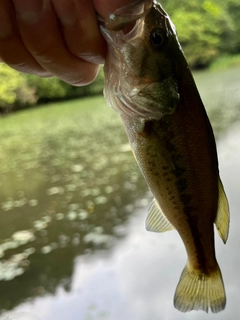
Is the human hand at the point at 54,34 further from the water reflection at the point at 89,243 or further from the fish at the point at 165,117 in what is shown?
the water reflection at the point at 89,243

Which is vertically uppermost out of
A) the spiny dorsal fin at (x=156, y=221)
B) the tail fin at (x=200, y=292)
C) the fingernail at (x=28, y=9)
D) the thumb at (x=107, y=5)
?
the thumb at (x=107, y=5)

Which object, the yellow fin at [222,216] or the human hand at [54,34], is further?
the yellow fin at [222,216]

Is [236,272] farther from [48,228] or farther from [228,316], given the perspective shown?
[48,228]

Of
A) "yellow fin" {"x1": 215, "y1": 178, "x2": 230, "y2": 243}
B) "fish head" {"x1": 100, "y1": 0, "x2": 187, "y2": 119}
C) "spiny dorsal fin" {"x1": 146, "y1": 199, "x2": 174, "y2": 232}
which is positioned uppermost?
"fish head" {"x1": 100, "y1": 0, "x2": 187, "y2": 119}

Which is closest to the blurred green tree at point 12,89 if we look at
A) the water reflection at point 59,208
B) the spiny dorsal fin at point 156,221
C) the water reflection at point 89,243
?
the water reflection at point 59,208

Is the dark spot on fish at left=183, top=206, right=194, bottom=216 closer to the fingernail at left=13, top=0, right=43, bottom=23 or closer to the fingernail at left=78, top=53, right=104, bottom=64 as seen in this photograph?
the fingernail at left=78, top=53, right=104, bottom=64

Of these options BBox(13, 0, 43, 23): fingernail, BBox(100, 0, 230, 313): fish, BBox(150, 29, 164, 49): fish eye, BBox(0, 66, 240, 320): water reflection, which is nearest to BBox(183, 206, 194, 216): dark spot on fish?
BBox(100, 0, 230, 313): fish
